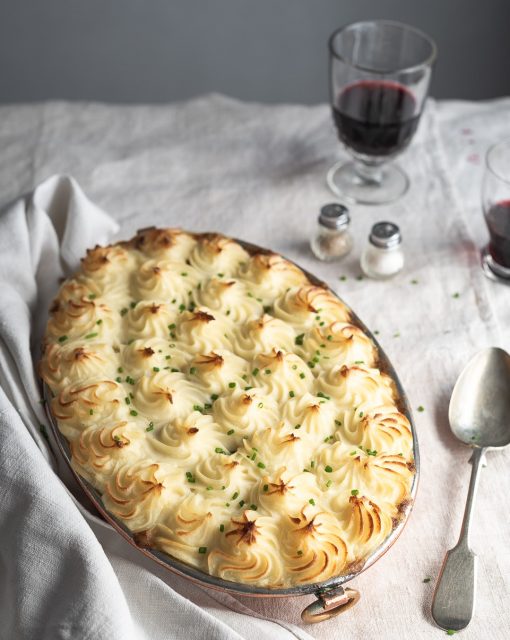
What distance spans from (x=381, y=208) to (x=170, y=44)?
160 cm

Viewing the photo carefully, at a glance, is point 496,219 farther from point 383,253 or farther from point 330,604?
point 330,604

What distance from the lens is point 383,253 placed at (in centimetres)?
212

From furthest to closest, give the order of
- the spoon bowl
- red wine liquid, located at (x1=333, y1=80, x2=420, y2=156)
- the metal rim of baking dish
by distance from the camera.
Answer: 1. red wine liquid, located at (x1=333, y1=80, x2=420, y2=156)
2. the spoon bowl
3. the metal rim of baking dish

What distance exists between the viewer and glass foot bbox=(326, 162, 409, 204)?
243 centimetres

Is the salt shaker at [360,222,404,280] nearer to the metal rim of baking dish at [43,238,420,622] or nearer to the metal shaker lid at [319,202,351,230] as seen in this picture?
the metal shaker lid at [319,202,351,230]

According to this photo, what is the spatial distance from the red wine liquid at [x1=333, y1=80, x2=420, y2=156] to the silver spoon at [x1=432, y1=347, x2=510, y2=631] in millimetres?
714

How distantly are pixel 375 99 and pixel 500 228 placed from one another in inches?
19.1

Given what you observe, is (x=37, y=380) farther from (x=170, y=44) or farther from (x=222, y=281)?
(x=170, y=44)

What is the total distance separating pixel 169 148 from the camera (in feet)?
8.47

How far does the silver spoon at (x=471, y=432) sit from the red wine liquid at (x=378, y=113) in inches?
28.1

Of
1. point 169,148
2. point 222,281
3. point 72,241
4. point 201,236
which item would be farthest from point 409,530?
point 169,148

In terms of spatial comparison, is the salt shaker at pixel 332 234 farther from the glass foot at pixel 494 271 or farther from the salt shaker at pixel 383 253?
the glass foot at pixel 494 271

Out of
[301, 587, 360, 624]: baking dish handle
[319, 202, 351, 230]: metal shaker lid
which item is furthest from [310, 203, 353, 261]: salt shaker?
[301, 587, 360, 624]: baking dish handle

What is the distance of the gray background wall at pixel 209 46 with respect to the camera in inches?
137
